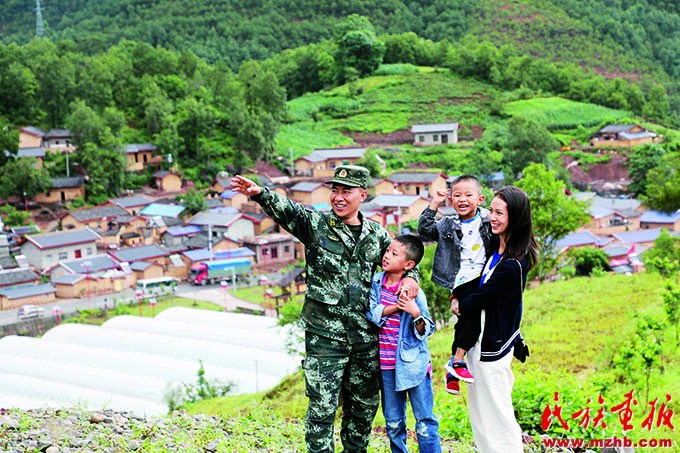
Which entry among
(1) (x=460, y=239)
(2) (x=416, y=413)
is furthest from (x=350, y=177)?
(2) (x=416, y=413)

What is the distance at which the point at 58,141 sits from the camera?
96.2ft

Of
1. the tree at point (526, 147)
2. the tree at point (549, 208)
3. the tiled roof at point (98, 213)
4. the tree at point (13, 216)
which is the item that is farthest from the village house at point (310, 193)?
the tree at point (549, 208)

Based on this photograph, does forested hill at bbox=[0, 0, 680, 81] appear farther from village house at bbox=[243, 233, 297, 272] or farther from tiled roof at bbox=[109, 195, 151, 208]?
village house at bbox=[243, 233, 297, 272]

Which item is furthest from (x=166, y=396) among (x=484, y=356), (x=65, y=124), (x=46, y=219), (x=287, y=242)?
(x=65, y=124)

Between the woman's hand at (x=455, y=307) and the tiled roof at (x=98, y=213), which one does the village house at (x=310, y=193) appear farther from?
the woman's hand at (x=455, y=307)

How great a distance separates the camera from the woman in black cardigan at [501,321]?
282 centimetres

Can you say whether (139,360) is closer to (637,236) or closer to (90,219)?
(90,219)

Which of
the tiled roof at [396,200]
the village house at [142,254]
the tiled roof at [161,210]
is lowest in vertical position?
the village house at [142,254]

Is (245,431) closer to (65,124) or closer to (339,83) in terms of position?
(65,124)

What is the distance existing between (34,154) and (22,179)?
2.57m

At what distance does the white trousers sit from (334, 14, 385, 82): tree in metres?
45.5

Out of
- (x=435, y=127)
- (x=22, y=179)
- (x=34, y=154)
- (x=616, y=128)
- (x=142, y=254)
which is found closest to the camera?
(x=142, y=254)

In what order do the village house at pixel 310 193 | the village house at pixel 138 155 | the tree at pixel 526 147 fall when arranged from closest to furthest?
the village house at pixel 310 193 → the village house at pixel 138 155 → the tree at pixel 526 147

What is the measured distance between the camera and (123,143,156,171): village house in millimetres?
28953
